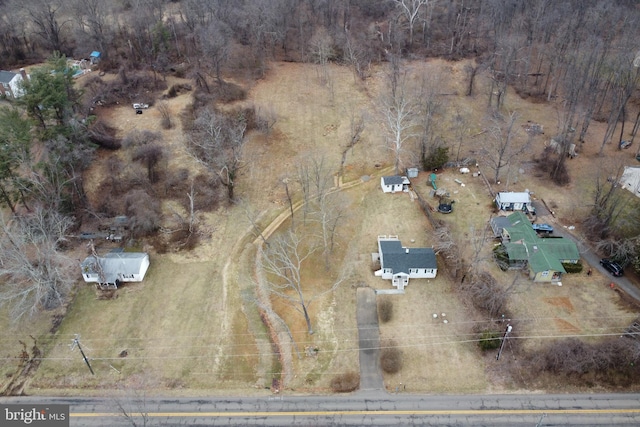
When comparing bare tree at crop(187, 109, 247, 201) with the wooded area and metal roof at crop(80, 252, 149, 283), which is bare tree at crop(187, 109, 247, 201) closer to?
the wooded area

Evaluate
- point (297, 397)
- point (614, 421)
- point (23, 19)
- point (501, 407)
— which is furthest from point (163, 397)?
point (23, 19)

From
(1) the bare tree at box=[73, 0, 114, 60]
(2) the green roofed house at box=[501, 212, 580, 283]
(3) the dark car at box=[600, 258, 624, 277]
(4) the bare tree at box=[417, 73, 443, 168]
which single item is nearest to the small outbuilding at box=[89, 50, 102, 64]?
(1) the bare tree at box=[73, 0, 114, 60]

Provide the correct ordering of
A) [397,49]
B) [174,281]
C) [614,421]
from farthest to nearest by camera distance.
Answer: [397,49] < [174,281] < [614,421]

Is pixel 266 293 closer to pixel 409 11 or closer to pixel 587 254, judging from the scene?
pixel 587 254

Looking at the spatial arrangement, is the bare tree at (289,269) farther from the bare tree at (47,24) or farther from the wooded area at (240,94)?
the bare tree at (47,24)

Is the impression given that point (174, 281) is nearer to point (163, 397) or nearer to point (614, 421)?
point (163, 397)

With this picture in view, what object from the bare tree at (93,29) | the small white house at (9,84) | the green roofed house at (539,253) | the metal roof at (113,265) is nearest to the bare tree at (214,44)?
the bare tree at (93,29)

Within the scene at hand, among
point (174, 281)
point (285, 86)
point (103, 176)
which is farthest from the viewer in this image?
point (285, 86)
